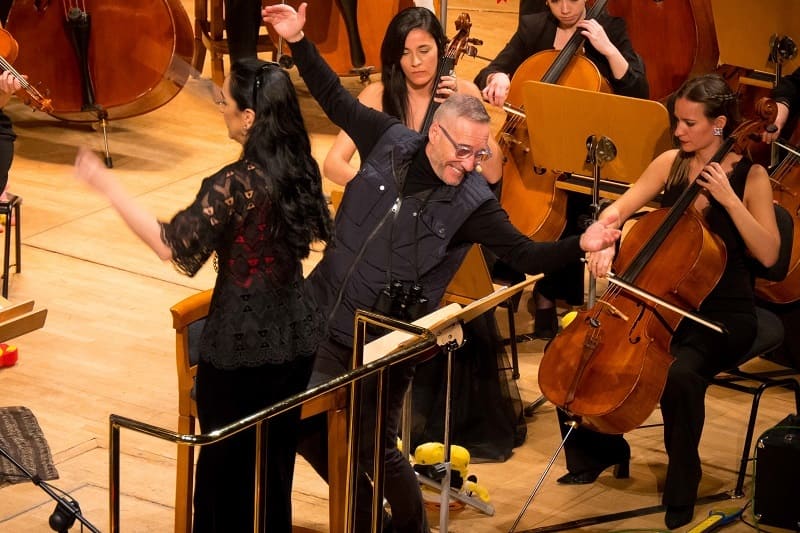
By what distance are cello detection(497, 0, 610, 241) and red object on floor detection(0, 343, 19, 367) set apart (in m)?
1.60

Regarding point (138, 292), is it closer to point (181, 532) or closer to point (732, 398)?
point (181, 532)

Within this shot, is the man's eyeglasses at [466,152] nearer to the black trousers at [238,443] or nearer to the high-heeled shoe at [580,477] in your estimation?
the black trousers at [238,443]

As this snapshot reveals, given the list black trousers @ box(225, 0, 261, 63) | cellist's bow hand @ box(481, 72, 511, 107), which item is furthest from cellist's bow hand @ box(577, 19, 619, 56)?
black trousers @ box(225, 0, 261, 63)

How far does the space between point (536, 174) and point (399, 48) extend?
67 centimetres

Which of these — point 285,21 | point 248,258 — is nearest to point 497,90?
point 285,21

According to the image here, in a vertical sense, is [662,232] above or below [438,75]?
below

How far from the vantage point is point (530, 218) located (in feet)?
13.4

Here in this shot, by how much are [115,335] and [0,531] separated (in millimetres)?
1185

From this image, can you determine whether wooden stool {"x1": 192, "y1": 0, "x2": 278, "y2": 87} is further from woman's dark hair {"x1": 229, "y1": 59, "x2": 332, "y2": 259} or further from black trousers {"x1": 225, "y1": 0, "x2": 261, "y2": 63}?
woman's dark hair {"x1": 229, "y1": 59, "x2": 332, "y2": 259}

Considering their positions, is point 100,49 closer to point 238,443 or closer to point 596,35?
point 596,35

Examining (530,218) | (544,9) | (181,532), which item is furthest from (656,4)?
(181,532)

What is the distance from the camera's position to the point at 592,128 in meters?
3.68

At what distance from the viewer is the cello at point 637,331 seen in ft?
10.4

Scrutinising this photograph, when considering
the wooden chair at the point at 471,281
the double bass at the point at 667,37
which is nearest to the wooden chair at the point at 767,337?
the wooden chair at the point at 471,281
